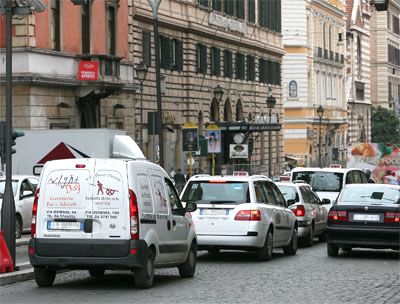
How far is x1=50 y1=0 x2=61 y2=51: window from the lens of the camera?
46500mm

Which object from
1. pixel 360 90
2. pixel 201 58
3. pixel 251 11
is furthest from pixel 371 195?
pixel 360 90

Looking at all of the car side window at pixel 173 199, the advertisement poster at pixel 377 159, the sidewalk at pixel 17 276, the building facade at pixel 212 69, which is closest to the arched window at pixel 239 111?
the building facade at pixel 212 69

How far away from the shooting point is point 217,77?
68.2 metres

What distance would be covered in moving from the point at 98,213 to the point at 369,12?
11320 centimetres

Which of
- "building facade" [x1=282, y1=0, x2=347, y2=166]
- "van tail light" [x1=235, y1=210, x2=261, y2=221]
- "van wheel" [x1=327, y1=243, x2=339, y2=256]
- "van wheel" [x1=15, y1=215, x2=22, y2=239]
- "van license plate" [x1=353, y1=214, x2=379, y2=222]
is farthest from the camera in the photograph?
"building facade" [x1=282, y1=0, x2=347, y2=166]

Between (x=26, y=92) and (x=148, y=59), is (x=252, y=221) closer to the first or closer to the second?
(x=26, y=92)

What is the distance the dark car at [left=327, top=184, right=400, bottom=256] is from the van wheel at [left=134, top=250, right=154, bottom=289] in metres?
8.12

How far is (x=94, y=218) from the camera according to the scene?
17953mm

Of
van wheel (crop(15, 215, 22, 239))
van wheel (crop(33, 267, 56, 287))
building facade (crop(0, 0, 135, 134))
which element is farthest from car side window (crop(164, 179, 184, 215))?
building facade (crop(0, 0, 135, 134))

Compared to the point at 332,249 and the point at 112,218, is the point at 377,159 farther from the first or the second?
the point at 112,218

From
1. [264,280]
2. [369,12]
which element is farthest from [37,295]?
[369,12]

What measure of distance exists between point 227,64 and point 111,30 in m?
19.1

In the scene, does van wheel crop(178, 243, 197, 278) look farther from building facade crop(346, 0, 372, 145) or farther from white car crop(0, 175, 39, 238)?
building facade crop(346, 0, 372, 145)

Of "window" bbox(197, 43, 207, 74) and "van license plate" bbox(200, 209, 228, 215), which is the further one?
"window" bbox(197, 43, 207, 74)
